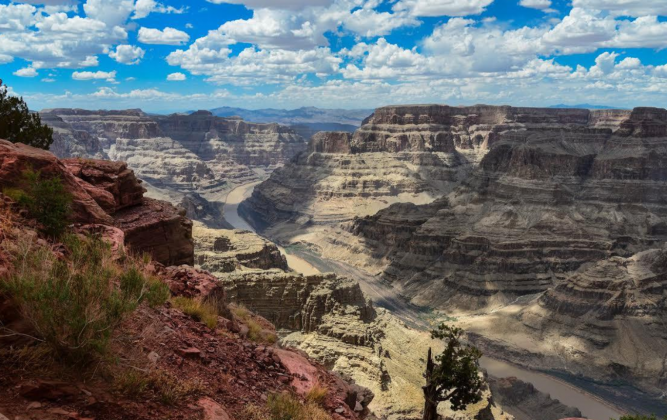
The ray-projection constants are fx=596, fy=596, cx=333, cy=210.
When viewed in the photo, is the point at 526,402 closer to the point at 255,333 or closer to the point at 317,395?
the point at 255,333

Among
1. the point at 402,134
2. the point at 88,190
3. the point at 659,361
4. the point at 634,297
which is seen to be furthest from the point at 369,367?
the point at 402,134

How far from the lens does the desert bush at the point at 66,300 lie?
11500 millimetres

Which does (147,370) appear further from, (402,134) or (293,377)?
(402,134)

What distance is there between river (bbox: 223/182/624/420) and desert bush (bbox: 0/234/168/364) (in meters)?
56.9

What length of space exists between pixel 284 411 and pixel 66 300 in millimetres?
5534

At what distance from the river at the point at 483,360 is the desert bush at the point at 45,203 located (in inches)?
2184

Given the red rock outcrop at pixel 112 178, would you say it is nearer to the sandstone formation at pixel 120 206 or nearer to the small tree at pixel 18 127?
the sandstone formation at pixel 120 206

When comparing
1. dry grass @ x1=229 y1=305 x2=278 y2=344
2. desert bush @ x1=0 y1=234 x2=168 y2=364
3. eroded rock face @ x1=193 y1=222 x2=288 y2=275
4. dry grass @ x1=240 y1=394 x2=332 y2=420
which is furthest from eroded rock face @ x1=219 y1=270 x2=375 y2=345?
desert bush @ x1=0 y1=234 x2=168 y2=364

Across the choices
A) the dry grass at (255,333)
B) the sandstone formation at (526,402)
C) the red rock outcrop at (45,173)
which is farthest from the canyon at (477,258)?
the red rock outcrop at (45,173)

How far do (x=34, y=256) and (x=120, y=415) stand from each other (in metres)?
4.68

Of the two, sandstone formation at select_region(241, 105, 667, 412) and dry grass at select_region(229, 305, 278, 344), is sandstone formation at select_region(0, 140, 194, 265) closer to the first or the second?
dry grass at select_region(229, 305, 278, 344)

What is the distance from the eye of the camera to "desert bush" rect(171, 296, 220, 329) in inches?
704

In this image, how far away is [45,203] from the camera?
17.8 meters

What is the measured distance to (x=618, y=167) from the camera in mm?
128750
